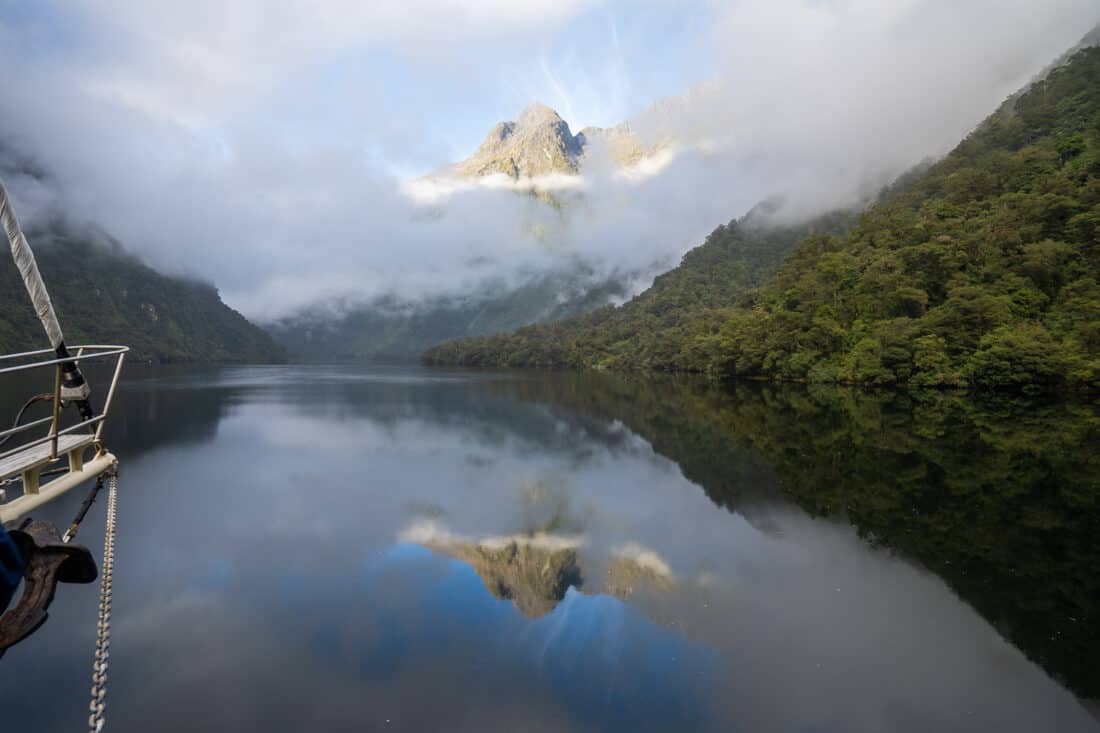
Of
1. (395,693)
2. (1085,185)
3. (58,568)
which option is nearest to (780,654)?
(395,693)

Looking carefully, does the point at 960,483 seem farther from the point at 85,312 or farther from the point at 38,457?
the point at 85,312

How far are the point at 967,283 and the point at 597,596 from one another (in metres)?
54.3

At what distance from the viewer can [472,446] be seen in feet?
80.8

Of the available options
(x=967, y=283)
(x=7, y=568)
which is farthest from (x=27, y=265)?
(x=967, y=283)

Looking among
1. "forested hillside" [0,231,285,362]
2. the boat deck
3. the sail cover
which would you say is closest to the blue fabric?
the boat deck

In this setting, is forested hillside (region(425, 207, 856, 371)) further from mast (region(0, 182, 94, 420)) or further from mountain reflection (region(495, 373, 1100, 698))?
mast (region(0, 182, 94, 420))

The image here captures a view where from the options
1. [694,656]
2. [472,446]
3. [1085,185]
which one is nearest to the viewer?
[694,656]

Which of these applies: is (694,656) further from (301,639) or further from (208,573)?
(208,573)

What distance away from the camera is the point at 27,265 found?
19.4ft

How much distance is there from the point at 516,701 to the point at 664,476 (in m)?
12.9

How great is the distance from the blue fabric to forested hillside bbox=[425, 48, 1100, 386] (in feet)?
166

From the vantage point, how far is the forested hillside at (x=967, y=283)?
136 ft

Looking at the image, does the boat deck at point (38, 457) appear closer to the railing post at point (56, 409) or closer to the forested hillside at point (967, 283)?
the railing post at point (56, 409)

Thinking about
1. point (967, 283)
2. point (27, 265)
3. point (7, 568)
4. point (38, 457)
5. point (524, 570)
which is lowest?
point (524, 570)
